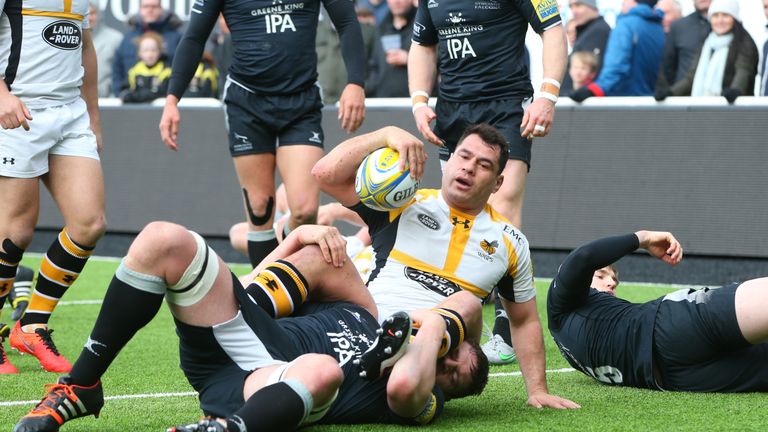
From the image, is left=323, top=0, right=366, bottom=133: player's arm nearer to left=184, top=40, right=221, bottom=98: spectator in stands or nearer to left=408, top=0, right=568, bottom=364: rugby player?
left=408, top=0, right=568, bottom=364: rugby player

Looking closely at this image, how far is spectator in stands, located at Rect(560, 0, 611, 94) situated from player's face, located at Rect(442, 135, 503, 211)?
6.62m

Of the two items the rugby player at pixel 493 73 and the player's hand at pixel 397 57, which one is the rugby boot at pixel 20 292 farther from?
the player's hand at pixel 397 57

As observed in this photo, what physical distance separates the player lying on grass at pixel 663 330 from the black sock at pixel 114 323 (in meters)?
2.15

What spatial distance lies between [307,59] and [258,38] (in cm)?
36

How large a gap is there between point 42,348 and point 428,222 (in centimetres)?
229

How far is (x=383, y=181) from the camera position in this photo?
5016 millimetres

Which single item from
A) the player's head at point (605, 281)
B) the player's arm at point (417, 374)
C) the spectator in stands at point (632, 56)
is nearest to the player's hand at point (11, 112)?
the player's arm at point (417, 374)

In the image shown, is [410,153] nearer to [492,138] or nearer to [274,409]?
[492,138]

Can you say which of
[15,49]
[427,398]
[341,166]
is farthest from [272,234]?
[427,398]

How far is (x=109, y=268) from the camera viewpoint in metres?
12.6

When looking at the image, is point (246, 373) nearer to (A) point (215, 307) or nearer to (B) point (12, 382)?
(A) point (215, 307)

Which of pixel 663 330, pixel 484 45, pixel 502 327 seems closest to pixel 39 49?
pixel 484 45

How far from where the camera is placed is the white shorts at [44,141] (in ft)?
20.1

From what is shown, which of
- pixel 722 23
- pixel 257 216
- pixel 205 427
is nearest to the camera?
pixel 205 427
